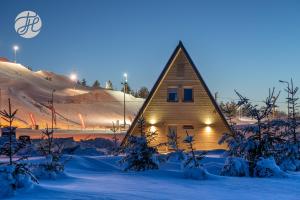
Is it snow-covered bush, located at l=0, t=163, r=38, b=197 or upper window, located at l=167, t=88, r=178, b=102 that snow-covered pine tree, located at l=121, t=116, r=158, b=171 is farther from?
upper window, located at l=167, t=88, r=178, b=102

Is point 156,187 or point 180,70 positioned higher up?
point 180,70

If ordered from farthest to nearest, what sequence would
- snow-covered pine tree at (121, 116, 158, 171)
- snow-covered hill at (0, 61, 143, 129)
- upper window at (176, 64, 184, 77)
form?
snow-covered hill at (0, 61, 143, 129), upper window at (176, 64, 184, 77), snow-covered pine tree at (121, 116, 158, 171)

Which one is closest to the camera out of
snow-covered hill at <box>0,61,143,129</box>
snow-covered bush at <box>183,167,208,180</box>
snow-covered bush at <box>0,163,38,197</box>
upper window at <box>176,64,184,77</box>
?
snow-covered bush at <box>0,163,38,197</box>

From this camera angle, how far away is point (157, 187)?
10.6m

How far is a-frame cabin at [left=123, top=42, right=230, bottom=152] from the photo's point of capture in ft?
97.1

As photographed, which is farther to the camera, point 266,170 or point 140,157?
point 140,157

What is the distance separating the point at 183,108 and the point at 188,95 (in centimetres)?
91

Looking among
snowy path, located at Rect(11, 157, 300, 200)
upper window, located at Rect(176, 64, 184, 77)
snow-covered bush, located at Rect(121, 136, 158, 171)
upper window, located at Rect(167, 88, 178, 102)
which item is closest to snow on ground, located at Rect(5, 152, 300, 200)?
snowy path, located at Rect(11, 157, 300, 200)

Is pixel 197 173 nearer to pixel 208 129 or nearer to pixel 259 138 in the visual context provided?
pixel 259 138

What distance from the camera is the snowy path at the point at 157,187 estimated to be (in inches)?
353

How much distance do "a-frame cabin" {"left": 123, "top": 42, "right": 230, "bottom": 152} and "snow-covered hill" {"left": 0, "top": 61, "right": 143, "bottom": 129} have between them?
53.3 m

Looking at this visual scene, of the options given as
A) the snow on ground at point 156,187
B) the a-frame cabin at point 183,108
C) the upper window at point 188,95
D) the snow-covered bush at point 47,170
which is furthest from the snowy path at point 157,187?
the upper window at point 188,95

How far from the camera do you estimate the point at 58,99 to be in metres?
132

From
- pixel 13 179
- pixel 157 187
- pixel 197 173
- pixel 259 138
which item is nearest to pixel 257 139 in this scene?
pixel 259 138
